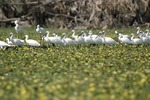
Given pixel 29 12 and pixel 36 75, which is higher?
pixel 29 12

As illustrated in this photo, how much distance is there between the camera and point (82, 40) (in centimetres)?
1261

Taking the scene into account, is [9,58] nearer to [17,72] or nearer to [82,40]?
[17,72]

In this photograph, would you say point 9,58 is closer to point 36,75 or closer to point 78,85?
point 36,75

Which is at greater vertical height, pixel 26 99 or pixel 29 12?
pixel 29 12

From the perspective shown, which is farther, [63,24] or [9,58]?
[63,24]

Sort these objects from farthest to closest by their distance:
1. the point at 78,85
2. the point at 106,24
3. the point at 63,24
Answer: the point at 63,24, the point at 106,24, the point at 78,85

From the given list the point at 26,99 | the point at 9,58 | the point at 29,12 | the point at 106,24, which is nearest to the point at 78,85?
the point at 26,99

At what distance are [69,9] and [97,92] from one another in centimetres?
2786

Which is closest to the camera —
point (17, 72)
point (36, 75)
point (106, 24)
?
point (36, 75)

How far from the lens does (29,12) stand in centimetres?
3225

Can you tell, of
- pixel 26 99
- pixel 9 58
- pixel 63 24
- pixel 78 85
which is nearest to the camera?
pixel 26 99

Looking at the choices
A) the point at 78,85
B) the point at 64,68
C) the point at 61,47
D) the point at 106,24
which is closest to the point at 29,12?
the point at 106,24

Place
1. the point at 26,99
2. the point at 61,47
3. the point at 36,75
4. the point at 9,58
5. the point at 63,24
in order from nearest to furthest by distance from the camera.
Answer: the point at 26,99, the point at 36,75, the point at 9,58, the point at 61,47, the point at 63,24

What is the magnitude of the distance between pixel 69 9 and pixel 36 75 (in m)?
26.3
